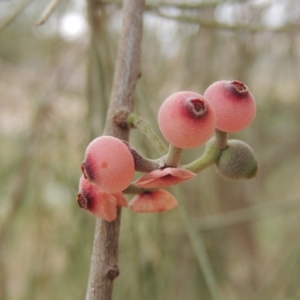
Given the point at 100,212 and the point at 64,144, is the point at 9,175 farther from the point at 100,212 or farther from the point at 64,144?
the point at 100,212

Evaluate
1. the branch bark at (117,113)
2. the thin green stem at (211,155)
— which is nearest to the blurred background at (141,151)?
the branch bark at (117,113)

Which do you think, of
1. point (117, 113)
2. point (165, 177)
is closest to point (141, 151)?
point (117, 113)

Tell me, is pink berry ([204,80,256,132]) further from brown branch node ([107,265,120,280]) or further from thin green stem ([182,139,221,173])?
brown branch node ([107,265,120,280])

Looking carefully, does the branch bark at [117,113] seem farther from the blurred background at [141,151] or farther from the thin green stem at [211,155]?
the blurred background at [141,151]

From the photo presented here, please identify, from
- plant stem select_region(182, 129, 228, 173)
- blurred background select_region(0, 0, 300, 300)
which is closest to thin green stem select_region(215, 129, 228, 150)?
plant stem select_region(182, 129, 228, 173)

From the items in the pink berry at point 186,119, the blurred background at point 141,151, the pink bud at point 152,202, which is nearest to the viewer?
the pink berry at point 186,119

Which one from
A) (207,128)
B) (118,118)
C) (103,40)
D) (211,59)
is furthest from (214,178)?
(207,128)
